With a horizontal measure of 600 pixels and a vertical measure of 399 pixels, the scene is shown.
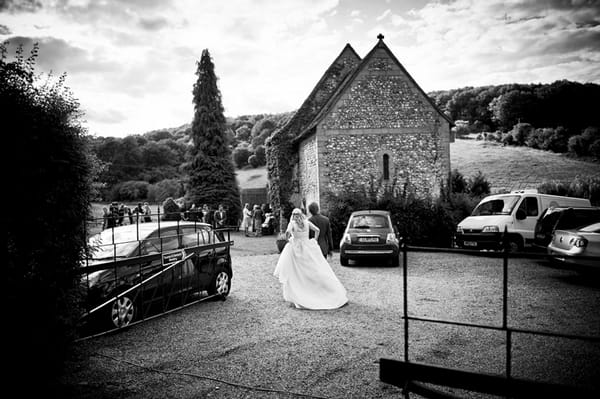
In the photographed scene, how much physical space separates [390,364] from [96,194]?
4.15 m

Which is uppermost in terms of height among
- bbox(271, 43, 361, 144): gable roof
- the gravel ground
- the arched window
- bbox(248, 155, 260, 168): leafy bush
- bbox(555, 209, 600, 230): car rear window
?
bbox(271, 43, 361, 144): gable roof

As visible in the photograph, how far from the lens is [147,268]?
6891 mm

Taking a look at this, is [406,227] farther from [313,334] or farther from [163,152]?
[163,152]

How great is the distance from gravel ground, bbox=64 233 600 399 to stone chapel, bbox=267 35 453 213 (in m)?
13.5

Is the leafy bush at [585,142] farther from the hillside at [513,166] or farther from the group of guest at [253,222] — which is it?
the group of guest at [253,222]

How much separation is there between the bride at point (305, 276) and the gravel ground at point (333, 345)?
256 mm

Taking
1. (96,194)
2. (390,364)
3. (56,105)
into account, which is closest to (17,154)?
(56,105)

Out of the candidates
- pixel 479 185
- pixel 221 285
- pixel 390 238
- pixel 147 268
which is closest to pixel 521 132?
pixel 479 185

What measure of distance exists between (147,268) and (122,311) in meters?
0.79

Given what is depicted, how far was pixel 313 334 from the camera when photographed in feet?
20.2

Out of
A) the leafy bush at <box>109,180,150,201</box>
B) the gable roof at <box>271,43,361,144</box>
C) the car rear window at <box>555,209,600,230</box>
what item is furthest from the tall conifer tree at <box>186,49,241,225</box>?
the car rear window at <box>555,209,600,230</box>

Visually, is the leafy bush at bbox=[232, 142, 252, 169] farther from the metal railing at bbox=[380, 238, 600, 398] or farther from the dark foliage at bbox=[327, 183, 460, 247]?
the metal railing at bbox=[380, 238, 600, 398]

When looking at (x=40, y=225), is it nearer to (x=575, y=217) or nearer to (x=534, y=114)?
(x=575, y=217)

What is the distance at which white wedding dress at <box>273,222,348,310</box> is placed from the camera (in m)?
7.80
